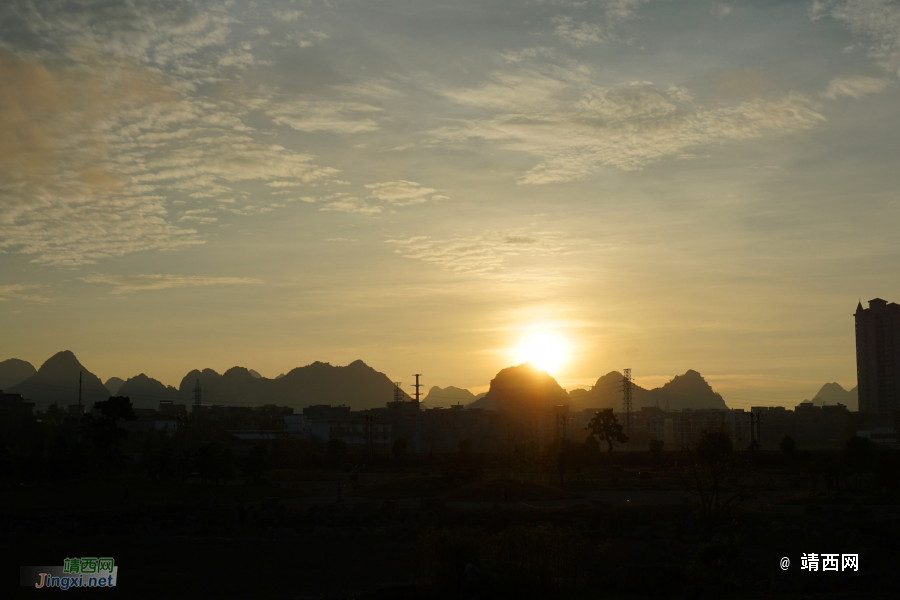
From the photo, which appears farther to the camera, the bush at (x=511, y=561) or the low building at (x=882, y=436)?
the low building at (x=882, y=436)

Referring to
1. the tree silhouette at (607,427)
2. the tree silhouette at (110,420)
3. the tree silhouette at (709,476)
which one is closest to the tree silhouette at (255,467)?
the tree silhouette at (110,420)

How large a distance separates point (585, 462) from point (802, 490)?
94.2 ft

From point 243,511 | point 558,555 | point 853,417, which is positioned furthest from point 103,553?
point 853,417

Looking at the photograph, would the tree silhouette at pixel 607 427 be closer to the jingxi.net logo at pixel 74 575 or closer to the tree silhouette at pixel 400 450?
the tree silhouette at pixel 400 450

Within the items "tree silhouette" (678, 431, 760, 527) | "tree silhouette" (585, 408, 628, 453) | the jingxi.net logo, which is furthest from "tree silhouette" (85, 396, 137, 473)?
"tree silhouette" (585, 408, 628, 453)

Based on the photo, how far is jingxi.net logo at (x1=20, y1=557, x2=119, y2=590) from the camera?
81.8ft

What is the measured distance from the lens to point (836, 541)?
103ft

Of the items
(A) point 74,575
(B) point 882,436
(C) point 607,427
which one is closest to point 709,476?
(A) point 74,575

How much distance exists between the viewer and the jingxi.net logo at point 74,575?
982 inches

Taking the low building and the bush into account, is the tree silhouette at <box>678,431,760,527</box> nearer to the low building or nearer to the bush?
the bush

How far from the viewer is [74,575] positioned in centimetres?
2602

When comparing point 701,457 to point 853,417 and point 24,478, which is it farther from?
point 853,417

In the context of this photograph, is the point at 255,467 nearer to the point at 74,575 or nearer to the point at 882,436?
the point at 74,575

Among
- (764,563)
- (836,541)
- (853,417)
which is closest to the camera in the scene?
(764,563)
